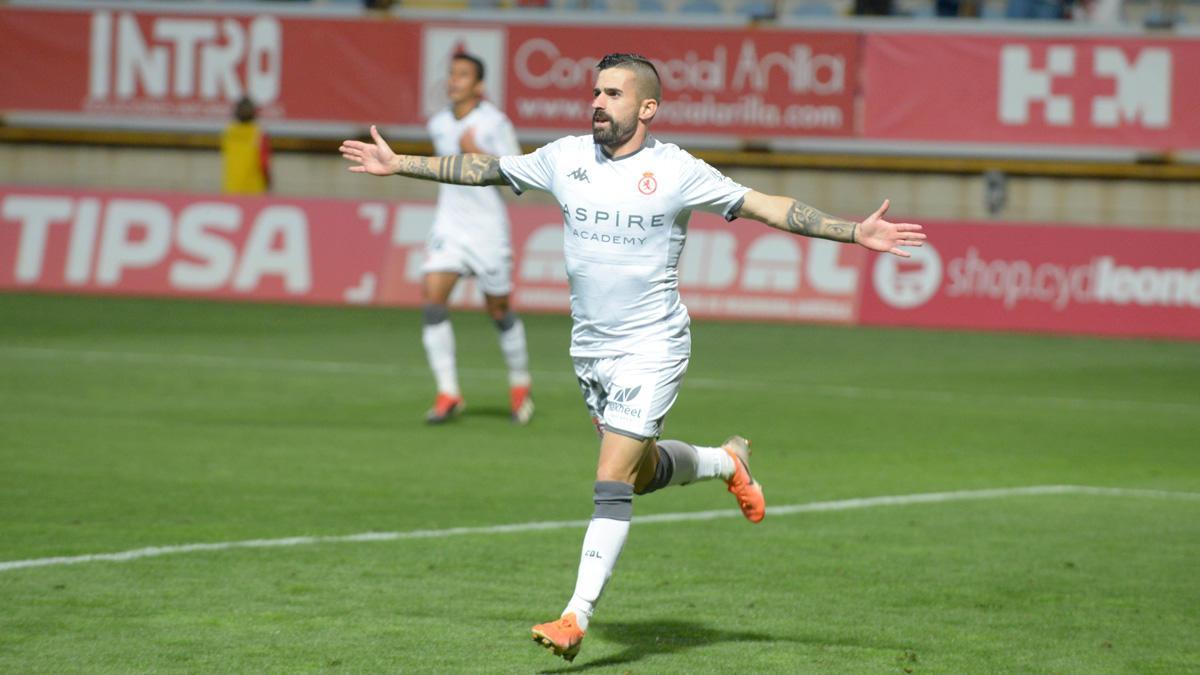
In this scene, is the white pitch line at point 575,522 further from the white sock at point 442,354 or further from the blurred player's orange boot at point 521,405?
the white sock at point 442,354

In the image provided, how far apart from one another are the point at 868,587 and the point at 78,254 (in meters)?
18.5

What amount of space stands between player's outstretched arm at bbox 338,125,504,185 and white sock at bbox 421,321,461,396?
639 cm

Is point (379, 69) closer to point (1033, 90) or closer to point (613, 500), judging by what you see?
point (1033, 90)

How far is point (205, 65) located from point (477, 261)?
16.6m

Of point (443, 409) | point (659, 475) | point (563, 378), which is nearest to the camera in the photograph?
point (659, 475)

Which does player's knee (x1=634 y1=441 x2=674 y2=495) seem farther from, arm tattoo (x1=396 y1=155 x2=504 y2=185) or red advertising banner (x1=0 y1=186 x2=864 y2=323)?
red advertising banner (x1=0 y1=186 x2=864 y2=323)

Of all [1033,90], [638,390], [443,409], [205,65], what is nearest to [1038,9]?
[1033,90]

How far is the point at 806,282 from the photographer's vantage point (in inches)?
913

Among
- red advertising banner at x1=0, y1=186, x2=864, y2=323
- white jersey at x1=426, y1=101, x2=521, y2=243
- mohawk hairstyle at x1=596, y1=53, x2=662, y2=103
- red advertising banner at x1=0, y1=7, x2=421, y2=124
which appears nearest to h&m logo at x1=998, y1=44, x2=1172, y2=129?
red advertising banner at x1=0, y1=186, x2=864, y2=323

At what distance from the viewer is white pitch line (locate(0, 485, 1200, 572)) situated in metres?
8.23

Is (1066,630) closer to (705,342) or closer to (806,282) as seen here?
(705,342)

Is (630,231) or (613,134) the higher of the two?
(613,134)

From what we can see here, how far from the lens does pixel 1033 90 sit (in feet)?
87.5

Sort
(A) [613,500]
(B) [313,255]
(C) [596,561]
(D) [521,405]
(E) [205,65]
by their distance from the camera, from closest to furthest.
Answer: (C) [596,561] → (A) [613,500] → (D) [521,405] → (B) [313,255] → (E) [205,65]
